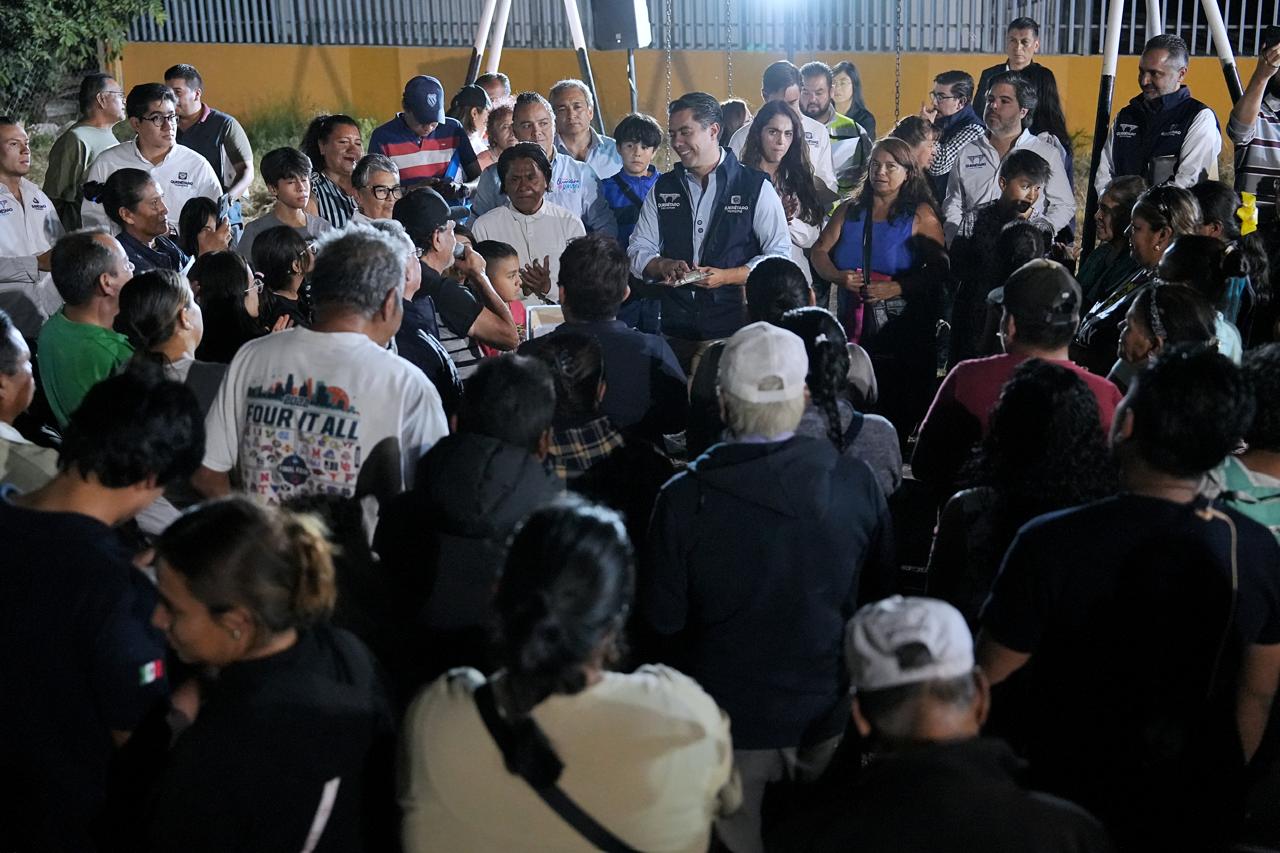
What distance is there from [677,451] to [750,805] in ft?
13.5

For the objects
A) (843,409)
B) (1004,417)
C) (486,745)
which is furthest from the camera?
(843,409)

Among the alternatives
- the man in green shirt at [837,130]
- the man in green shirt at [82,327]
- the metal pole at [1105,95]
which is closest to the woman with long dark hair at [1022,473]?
the man in green shirt at [82,327]

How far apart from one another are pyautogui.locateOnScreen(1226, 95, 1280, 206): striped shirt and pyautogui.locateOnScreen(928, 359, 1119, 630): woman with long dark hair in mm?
5358

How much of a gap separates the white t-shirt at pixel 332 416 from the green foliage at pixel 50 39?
12.9 meters

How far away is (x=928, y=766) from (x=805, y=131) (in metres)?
7.25

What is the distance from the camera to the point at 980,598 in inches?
136

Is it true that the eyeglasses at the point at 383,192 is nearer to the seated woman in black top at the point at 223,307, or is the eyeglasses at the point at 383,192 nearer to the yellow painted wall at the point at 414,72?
the seated woman in black top at the point at 223,307

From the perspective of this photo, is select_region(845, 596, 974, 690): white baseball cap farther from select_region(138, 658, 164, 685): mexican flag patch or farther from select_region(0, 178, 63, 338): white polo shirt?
select_region(0, 178, 63, 338): white polo shirt

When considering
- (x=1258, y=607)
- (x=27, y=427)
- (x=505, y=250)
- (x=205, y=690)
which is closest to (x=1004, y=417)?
(x=1258, y=607)

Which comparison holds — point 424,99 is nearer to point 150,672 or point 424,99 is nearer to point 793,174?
point 793,174

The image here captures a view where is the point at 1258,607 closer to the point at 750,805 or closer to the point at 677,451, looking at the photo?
the point at 750,805

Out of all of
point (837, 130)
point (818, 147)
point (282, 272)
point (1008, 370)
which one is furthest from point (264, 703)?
point (837, 130)

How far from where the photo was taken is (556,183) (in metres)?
7.60

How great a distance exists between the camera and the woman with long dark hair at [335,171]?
24.3ft
